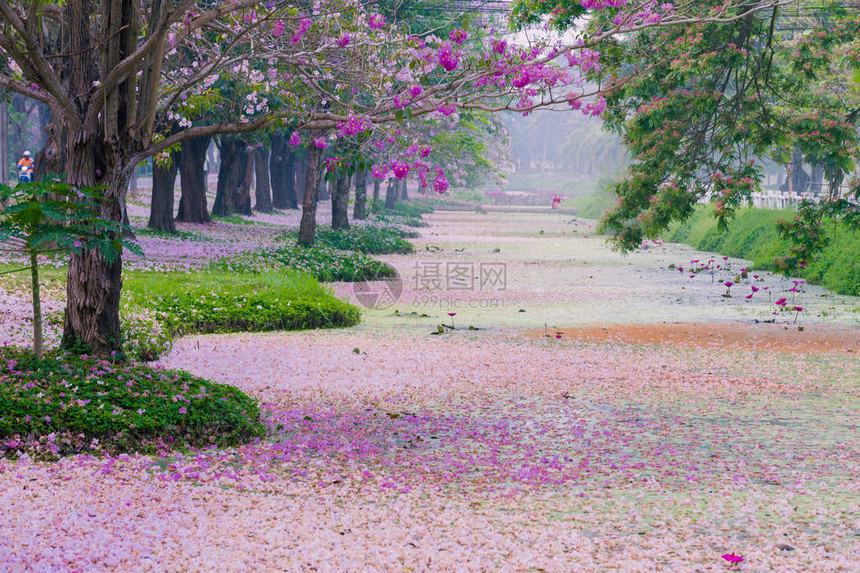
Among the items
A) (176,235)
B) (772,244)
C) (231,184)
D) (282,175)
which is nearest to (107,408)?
(176,235)

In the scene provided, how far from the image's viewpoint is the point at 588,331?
14.4 metres

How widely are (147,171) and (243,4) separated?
225 feet

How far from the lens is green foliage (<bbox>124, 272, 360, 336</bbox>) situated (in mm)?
12762

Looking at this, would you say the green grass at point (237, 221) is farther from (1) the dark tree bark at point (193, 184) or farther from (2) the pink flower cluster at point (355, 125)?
(2) the pink flower cluster at point (355, 125)

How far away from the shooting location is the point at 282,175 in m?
48.6

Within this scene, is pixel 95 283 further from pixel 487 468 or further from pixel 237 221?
pixel 237 221

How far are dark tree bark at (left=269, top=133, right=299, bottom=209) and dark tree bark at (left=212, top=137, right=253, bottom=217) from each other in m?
3.50

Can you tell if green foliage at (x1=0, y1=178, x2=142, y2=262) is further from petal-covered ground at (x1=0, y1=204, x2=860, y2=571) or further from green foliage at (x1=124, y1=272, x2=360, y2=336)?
green foliage at (x1=124, y1=272, x2=360, y2=336)

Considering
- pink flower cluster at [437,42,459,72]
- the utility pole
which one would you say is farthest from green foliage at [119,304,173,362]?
the utility pole

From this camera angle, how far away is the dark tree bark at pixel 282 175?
45.0 metres

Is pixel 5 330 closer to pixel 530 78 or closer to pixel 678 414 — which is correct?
pixel 530 78

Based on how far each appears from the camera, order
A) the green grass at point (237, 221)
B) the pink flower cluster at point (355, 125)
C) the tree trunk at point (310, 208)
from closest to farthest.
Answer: the pink flower cluster at point (355, 125), the tree trunk at point (310, 208), the green grass at point (237, 221)

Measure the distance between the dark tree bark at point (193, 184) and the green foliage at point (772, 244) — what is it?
16528mm

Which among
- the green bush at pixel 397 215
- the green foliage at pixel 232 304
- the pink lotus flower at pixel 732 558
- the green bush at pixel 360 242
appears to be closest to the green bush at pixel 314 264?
the green foliage at pixel 232 304
